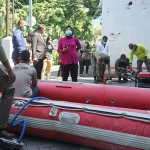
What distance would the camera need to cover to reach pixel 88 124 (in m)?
3.82

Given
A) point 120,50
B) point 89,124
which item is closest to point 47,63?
point 120,50

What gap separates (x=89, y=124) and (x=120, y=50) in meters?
11.7

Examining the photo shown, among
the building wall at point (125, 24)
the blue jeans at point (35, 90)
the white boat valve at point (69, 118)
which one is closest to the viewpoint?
the white boat valve at point (69, 118)

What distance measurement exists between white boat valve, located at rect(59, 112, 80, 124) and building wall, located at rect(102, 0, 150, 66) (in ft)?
36.7

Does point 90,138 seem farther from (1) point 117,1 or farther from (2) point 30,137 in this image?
(1) point 117,1

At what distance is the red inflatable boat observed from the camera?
15.9 ft

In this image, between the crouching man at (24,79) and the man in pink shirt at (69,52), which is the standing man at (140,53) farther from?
the crouching man at (24,79)

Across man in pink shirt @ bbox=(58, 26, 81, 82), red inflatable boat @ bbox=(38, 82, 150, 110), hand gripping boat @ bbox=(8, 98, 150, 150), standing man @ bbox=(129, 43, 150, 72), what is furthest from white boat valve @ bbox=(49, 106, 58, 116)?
standing man @ bbox=(129, 43, 150, 72)

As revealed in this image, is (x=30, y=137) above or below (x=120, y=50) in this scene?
below

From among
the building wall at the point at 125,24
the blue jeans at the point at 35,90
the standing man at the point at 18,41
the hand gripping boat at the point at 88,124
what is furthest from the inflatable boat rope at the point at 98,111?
the building wall at the point at 125,24

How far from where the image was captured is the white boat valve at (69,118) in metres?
3.91

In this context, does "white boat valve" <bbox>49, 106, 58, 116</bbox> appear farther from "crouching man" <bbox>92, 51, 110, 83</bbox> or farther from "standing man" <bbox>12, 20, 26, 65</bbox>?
"crouching man" <bbox>92, 51, 110, 83</bbox>

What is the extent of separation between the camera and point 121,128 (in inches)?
142

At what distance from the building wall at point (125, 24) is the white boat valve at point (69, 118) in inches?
440
